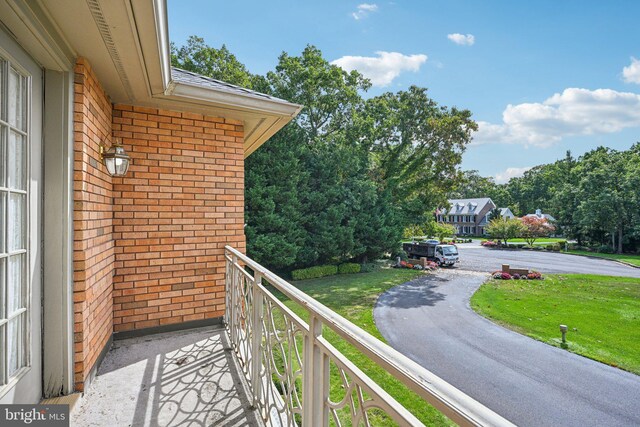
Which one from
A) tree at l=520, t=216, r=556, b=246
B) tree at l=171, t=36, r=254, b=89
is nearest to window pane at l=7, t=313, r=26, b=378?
tree at l=171, t=36, r=254, b=89

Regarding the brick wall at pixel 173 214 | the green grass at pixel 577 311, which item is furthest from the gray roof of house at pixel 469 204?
the brick wall at pixel 173 214

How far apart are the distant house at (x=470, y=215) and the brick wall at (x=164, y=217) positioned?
1813 inches

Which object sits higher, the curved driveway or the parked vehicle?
the parked vehicle

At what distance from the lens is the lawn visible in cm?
498

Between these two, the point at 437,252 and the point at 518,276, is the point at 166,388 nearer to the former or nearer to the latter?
the point at 518,276

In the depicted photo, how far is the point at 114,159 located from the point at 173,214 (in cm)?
95

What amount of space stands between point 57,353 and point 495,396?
20.7 feet

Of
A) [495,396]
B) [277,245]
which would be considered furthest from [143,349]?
[277,245]

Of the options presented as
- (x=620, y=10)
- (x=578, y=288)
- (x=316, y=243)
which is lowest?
(x=578, y=288)

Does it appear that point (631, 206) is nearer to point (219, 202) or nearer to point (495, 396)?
point (495, 396)

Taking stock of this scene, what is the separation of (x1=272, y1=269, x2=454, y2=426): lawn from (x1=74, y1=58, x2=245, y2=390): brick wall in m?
1.89

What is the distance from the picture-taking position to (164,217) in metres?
3.73

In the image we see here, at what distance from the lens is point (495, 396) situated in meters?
5.55

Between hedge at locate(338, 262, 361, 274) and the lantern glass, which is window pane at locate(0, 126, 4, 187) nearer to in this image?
the lantern glass
